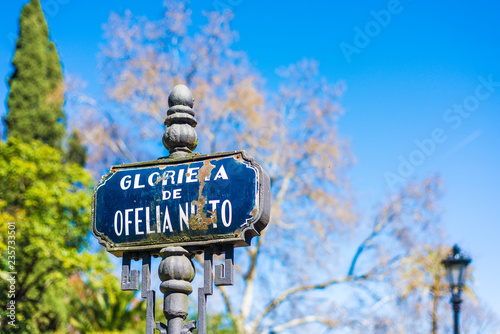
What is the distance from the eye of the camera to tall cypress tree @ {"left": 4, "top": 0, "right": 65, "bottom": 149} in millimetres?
18328

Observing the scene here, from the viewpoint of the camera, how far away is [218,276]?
2662 millimetres

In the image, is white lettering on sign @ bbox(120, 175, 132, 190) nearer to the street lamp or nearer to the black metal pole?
the street lamp

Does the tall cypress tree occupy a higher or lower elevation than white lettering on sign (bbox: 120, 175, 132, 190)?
higher

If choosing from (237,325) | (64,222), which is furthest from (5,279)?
(237,325)

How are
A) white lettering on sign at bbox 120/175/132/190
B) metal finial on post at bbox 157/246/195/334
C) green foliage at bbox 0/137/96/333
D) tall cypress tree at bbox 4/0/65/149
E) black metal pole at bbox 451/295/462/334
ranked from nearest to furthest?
metal finial on post at bbox 157/246/195/334
white lettering on sign at bbox 120/175/132/190
black metal pole at bbox 451/295/462/334
green foliage at bbox 0/137/96/333
tall cypress tree at bbox 4/0/65/149

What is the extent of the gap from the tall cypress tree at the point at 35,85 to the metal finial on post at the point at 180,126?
1536 centimetres

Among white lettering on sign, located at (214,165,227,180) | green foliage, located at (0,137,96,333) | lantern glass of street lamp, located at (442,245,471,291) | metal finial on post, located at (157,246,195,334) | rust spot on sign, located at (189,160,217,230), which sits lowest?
metal finial on post, located at (157,246,195,334)

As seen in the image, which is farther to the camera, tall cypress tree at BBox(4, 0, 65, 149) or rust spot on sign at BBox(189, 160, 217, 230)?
tall cypress tree at BBox(4, 0, 65, 149)

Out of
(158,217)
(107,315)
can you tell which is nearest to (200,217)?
(158,217)

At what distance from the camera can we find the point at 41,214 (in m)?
13.7

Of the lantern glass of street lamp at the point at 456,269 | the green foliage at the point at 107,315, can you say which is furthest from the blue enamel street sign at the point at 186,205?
the green foliage at the point at 107,315

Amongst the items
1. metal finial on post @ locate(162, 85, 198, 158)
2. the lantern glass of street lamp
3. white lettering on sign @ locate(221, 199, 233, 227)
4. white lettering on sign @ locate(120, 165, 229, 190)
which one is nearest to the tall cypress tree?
Answer: the lantern glass of street lamp

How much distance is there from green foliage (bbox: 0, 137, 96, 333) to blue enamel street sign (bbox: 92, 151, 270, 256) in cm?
1060

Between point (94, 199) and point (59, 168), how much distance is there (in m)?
12.2
